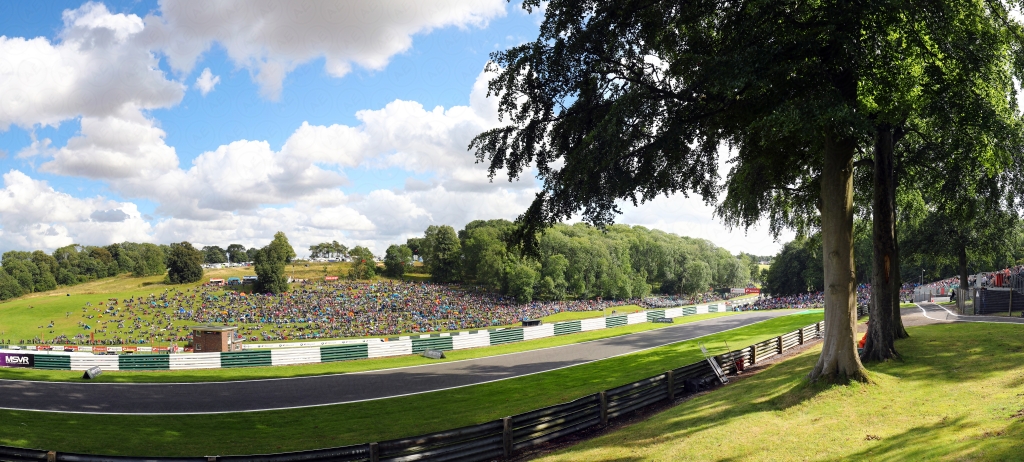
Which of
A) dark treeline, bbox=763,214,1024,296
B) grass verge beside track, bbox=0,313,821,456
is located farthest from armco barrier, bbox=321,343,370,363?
dark treeline, bbox=763,214,1024,296

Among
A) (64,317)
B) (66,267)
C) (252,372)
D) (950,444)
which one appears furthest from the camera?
(66,267)

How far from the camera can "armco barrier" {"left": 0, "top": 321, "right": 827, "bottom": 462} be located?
1148 centimetres

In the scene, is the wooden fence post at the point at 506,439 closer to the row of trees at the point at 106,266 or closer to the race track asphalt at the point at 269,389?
the race track asphalt at the point at 269,389

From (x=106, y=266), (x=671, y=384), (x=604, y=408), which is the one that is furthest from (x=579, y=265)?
(x=106, y=266)

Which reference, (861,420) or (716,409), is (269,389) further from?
(861,420)

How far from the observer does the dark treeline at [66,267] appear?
107 m

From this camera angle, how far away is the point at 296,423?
18.9 meters

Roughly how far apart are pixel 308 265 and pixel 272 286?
55.3 metres

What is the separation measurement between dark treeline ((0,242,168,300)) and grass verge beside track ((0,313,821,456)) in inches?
4327

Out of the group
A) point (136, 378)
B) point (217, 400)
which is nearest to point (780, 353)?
point (217, 400)

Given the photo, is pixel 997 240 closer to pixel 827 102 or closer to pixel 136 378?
pixel 827 102

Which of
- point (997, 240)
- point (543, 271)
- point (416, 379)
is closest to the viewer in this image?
point (416, 379)

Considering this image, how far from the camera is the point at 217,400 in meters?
23.4

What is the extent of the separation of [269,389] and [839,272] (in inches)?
946
